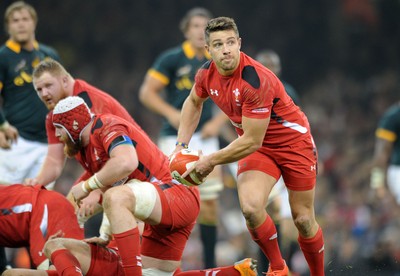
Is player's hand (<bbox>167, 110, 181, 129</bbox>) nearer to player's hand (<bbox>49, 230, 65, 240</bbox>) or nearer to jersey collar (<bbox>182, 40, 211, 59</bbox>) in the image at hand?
jersey collar (<bbox>182, 40, 211, 59</bbox>)

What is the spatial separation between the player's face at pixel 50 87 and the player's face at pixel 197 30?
7.64ft

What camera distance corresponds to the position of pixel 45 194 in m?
6.95

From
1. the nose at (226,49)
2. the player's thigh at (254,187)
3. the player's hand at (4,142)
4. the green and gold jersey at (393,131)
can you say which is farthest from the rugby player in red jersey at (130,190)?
the green and gold jersey at (393,131)

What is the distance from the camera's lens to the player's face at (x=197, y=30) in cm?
941

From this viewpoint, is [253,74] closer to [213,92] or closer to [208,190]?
[213,92]

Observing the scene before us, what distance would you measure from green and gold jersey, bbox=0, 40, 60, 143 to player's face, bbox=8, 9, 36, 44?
0.29 ft

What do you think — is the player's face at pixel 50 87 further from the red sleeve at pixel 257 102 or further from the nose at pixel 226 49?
the red sleeve at pixel 257 102

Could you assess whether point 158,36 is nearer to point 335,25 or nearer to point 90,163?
point 335,25

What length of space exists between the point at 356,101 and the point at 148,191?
10938 millimetres

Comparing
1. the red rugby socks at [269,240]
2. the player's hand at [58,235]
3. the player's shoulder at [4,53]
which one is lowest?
the red rugby socks at [269,240]

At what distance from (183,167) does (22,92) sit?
311cm

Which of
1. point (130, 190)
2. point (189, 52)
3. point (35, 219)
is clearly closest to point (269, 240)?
point (130, 190)

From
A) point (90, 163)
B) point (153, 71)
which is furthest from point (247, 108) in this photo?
point (153, 71)

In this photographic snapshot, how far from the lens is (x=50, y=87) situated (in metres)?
7.43
